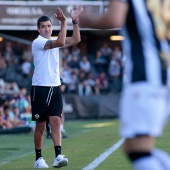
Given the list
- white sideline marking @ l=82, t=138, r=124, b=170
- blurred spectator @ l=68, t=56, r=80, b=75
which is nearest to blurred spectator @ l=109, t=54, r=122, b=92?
blurred spectator @ l=68, t=56, r=80, b=75

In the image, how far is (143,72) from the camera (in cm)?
602

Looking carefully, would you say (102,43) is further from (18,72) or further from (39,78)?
(39,78)

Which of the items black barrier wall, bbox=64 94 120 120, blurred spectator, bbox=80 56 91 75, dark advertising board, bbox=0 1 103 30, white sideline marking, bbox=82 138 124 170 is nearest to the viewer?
white sideline marking, bbox=82 138 124 170

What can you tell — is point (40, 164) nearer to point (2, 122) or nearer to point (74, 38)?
point (74, 38)

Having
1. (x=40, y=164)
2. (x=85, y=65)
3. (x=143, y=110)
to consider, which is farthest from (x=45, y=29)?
(x=85, y=65)

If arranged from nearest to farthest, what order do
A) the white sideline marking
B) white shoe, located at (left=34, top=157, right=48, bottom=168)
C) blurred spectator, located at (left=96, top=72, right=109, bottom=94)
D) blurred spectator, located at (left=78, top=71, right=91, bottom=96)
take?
white shoe, located at (left=34, top=157, right=48, bottom=168) → the white sideline marking → blurred spectator, located at (left=78, top=71, right=91, bottom=96) → blurred spectator, located at (left=96, top=72, right=109, bottom=94)

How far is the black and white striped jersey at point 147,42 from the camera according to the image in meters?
6.03

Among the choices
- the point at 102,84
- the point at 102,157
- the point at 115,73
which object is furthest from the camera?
the point at 115,73

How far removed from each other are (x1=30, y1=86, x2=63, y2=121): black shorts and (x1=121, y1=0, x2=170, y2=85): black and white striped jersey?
16.9ft

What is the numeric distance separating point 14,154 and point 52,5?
22.0 m

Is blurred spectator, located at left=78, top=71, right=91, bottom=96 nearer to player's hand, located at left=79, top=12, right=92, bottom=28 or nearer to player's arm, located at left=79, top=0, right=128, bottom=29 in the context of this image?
player's hand, located at left=79, top=12, right=92, bottom=28

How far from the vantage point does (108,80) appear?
35281mm

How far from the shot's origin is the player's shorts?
5820 millimetres

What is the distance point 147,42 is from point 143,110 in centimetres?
59
